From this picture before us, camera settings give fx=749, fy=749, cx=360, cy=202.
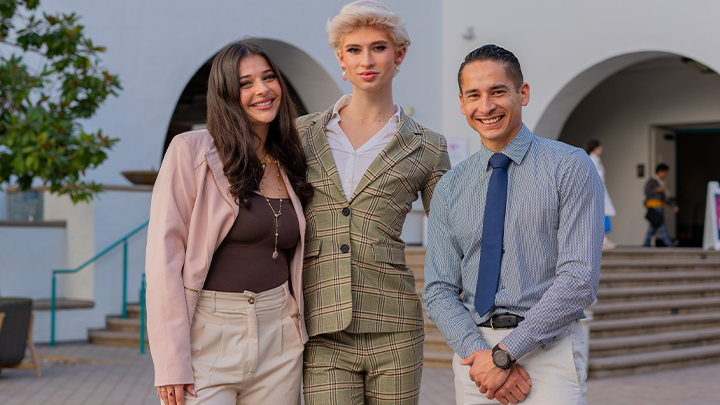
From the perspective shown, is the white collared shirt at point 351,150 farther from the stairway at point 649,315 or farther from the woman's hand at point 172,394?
the stairway at point 649,315

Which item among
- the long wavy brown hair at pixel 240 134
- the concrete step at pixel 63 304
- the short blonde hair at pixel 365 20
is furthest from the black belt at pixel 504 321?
the concrete step at pixel 63 304

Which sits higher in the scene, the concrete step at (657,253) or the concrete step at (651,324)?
the concrete step at (657,253)

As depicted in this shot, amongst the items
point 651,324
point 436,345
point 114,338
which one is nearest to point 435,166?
point 436,345

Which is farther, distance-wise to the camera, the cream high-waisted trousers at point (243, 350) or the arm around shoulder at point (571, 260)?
the cream high-waisted trousers at point (243, 350)

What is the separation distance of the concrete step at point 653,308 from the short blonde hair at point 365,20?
622 centimetres

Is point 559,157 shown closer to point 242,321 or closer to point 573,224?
point 573,224

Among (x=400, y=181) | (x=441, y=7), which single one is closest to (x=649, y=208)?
(x=441, y=7)

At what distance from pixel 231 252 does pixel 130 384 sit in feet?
15.3

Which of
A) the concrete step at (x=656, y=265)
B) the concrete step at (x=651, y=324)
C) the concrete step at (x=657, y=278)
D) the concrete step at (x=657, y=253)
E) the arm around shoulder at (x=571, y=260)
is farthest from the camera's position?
the concrete step at (x=657, y=253)

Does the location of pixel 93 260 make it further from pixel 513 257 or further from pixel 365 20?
pixel 513 257

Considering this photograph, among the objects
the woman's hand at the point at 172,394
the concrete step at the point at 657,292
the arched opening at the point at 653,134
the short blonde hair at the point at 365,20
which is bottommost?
the concrete step at the point at 657,292

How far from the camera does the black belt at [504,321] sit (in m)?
2.18

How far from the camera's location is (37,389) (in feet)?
20.5

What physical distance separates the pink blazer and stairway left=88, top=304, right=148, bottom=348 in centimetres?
660
